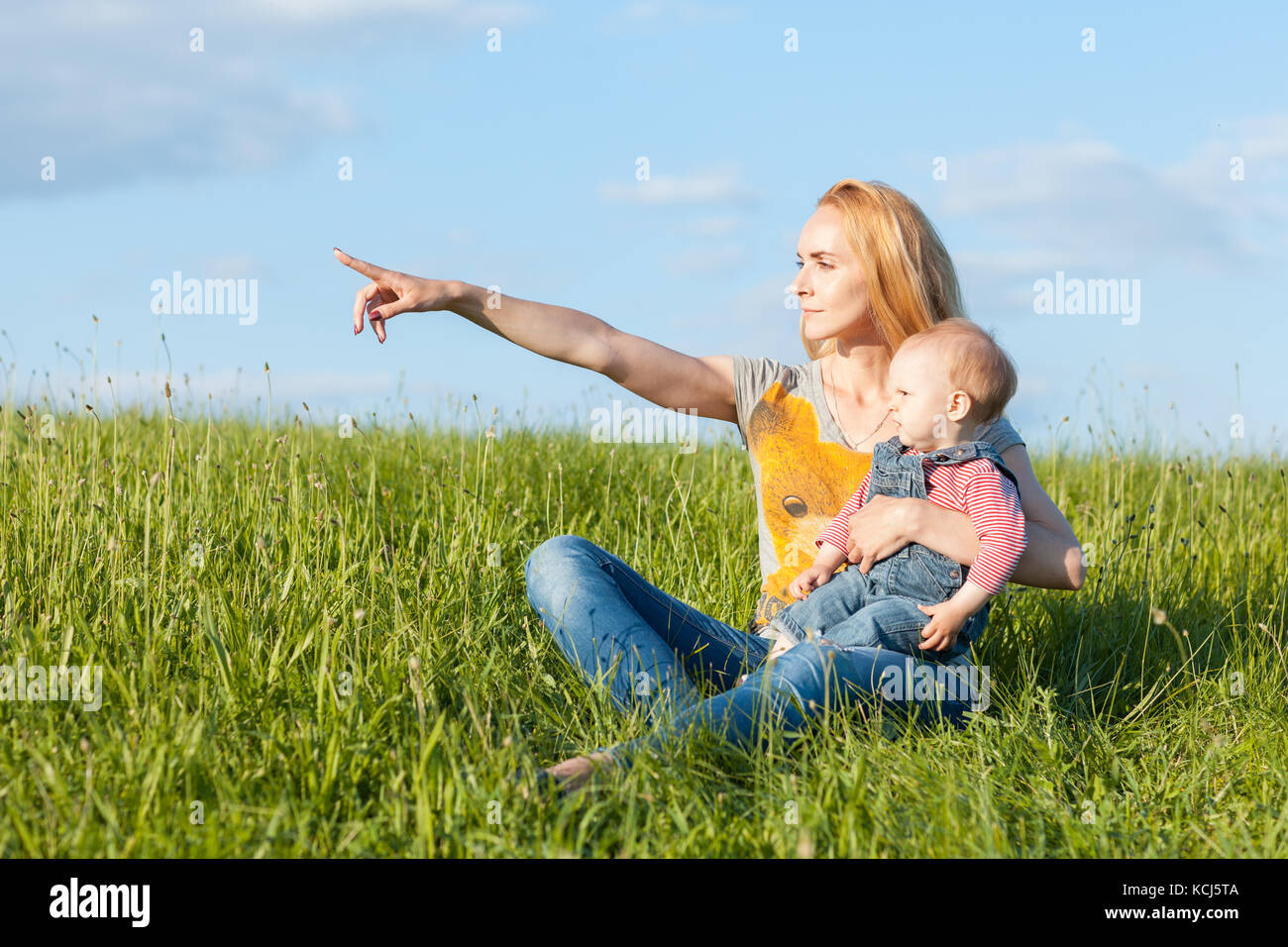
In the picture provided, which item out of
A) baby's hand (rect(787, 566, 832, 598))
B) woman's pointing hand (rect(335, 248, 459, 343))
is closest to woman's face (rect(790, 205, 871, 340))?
baby's hand (rect(787, 566, 832, 598))

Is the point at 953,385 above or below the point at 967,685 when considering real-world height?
above

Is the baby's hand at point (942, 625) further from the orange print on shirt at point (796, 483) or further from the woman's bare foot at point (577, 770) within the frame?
the woman's bare foot at point (577, 770)

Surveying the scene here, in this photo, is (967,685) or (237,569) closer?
(967,685)

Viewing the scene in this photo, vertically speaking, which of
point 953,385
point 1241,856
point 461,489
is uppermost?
point 953,385

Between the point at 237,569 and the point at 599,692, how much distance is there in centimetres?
165

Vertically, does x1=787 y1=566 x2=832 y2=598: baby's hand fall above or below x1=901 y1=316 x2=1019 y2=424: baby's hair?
below

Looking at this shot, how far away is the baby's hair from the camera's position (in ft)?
9.73

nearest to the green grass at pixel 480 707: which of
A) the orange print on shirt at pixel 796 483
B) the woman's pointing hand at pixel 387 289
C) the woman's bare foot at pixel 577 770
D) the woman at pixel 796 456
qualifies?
the woman's bare foot at pixel 577 770

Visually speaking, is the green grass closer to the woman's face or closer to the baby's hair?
the baby's hair

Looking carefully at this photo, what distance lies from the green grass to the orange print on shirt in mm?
637

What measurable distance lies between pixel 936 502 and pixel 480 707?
1478 millimetres

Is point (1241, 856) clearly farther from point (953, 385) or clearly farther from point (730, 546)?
point (730, 546)

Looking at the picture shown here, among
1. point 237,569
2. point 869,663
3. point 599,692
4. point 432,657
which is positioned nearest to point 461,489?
point 237,569
